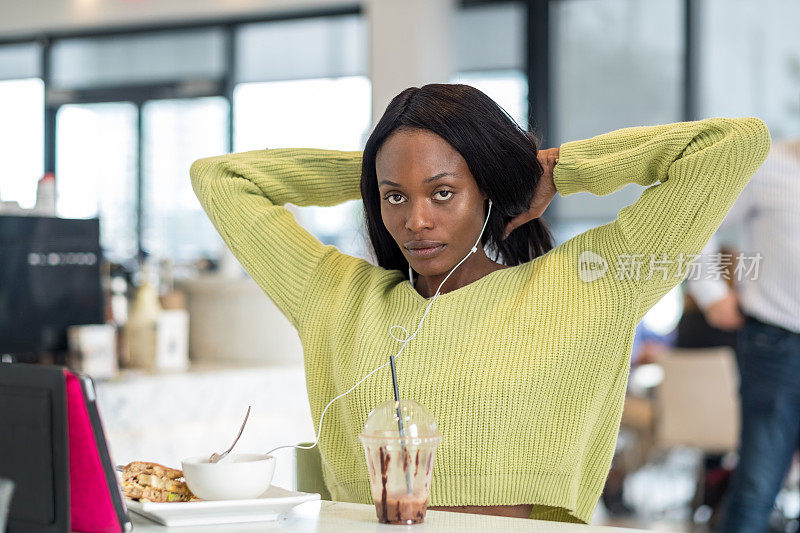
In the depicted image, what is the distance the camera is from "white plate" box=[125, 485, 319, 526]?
Answer: 93 cm

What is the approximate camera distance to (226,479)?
964 millimetres

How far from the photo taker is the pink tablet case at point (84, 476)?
2.65 ft

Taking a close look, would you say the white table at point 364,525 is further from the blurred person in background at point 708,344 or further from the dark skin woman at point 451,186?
the blurred person in background at point 708,344

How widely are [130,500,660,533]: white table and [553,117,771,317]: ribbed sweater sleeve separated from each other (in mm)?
412

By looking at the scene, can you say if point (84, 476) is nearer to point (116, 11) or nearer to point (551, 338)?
point (551, 338)

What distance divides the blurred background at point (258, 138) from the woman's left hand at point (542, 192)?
4.46ft

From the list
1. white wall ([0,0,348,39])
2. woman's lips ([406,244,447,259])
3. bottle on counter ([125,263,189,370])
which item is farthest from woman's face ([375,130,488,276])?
white wall ([0,0,348,39])

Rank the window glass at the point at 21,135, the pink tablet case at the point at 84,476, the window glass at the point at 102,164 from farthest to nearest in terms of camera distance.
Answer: the window glass at the point at 21,135, the window glass at the point at 102,164, the pink tablet case at the point at 84,476

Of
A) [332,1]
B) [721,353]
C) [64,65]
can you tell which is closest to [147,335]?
[721,353]

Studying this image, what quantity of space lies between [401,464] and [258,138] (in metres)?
4.73

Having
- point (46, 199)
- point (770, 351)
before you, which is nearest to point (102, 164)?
point (46, 199)

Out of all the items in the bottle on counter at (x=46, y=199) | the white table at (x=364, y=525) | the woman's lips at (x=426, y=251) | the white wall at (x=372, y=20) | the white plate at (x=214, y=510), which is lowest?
the white table at (x=364, y=525)

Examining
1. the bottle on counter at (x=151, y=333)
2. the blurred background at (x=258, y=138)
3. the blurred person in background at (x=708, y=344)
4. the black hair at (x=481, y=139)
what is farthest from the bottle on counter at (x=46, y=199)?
the blurred person in background at (x=708, y=344)

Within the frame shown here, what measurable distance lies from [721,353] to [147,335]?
2410mm
